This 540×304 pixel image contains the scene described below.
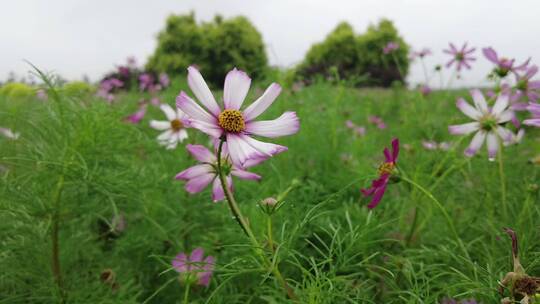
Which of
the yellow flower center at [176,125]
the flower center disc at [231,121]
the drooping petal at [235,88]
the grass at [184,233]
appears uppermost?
the drooping petal at [235,88]

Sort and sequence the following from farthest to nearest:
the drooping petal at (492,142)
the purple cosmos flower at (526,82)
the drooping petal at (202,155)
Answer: the purple cosmos flower at (526,82)
the drooping petal at (492,142)
the drooping petal at (202,155)

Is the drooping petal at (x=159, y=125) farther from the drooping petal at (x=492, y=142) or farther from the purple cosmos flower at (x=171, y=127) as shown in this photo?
the drooping petal at (x=492, y=142)

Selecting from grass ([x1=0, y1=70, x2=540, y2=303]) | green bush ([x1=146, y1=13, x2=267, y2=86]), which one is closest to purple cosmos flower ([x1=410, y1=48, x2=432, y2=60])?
grass ([x1=0, y1=70, x2=540, y2=303])

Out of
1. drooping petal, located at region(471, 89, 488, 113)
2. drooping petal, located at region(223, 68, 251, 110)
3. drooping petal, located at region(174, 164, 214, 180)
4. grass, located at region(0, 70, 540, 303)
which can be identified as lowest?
grass, located at region(0, 70, 540, 303)

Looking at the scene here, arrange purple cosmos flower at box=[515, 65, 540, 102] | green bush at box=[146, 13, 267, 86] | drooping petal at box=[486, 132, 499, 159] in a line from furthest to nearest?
green bush at box=[146, 13, 267, 86], purple cosmos flower at box=[515, 65, 540, 102], drooping petal at box=[486, 132, 499, 159]

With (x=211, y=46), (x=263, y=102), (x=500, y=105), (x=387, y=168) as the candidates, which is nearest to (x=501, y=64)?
(x=500, y=105)

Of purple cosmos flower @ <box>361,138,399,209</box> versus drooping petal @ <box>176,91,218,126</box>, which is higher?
drooping petal @ <box>176,91,218,126</box>

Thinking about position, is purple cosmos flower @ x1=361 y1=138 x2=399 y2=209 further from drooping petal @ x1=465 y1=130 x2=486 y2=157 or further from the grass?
drooping petal @ x1=465 y1=130 x2=486 y2=157

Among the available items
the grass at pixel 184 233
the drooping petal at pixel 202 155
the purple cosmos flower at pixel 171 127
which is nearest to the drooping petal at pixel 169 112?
the purple cosmos flower at pixel 171 127
